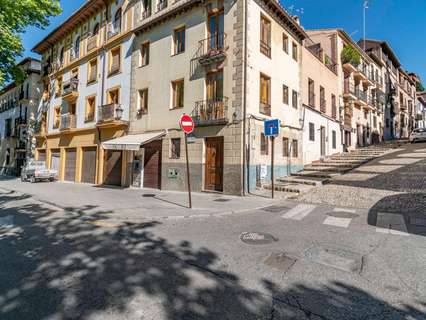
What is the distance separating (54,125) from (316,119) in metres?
24.1

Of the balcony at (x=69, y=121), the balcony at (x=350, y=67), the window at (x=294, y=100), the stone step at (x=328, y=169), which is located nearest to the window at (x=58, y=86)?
the balcony at (x=69, y=121)

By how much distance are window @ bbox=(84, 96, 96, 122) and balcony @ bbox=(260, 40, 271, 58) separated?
1362cm

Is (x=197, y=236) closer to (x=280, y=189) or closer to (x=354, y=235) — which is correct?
(x=354, y=235)

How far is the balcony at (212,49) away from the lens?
11977 mm

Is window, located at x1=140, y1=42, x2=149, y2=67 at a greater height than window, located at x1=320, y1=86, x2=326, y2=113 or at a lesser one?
greater

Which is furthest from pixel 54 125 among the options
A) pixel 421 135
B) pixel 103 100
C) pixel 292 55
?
pixel 421 135

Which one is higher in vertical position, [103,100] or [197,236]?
[103,100]

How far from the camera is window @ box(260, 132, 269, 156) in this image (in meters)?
12.6

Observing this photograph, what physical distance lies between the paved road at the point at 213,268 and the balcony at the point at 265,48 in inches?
382

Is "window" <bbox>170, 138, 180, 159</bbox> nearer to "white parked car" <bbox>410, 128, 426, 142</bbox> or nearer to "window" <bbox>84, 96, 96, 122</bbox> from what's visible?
"window" <bbox>84, 96, 96, 122</bbox>

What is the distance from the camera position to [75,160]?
20.4 meters

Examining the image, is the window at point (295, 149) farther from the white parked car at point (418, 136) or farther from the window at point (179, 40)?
the white parked car at point (418, 136)

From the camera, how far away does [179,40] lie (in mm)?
14188

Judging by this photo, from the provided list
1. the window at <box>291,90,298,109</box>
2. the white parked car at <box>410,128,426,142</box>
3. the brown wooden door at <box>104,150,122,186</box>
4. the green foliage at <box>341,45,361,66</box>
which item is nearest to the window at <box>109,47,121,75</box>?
the brown wooden door at <box>104,150,122,186</box>
